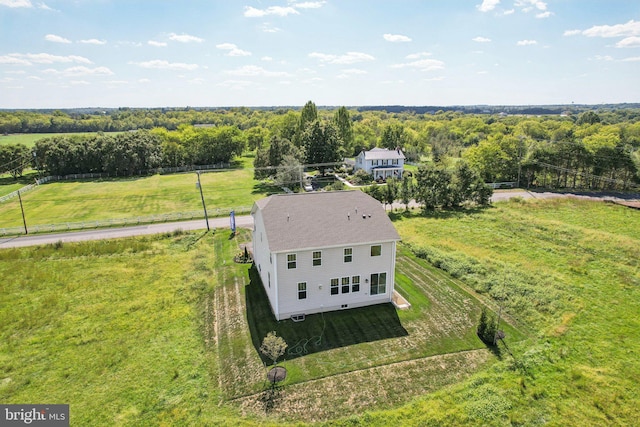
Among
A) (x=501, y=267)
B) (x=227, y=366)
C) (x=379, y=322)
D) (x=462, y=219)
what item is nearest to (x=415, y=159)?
(x=462, y=219)

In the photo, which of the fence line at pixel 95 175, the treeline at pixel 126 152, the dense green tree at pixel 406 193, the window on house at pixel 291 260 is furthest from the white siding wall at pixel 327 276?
the treeline at pixel 126 152

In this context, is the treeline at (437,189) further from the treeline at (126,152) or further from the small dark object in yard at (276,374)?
the treeline at (126,152)

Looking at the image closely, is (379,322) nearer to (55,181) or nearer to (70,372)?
(70,372)

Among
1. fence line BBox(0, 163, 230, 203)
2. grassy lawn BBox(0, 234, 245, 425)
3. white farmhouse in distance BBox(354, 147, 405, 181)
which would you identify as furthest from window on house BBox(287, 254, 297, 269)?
fence line BBox(0, 163, 230, 203)

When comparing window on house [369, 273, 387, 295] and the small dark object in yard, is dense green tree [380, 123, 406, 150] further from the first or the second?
the small dark object in yard

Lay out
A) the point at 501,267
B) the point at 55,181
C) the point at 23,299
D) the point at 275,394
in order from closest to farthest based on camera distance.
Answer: the point at 275,394 < the point at 23,299 < the point at 501,267 < the point at 55,181

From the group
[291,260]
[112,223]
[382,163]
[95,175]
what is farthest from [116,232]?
[382,163]
